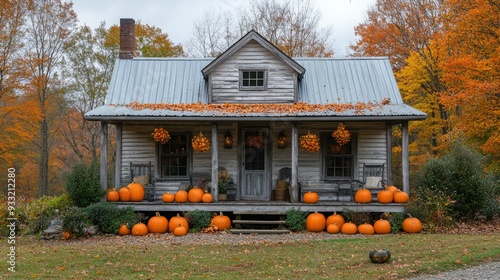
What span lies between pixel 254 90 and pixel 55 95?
17658 millimetres

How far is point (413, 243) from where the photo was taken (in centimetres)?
1242

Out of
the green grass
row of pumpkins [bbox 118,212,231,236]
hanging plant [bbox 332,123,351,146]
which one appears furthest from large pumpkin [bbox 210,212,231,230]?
hanging plant [bbox 332,123,351,146]

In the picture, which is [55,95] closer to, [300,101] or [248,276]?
[300,101]

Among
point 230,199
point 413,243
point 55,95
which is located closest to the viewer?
point 413,243

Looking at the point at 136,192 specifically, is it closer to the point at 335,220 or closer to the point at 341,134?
the point at 335,220

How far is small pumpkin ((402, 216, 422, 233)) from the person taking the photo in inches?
573

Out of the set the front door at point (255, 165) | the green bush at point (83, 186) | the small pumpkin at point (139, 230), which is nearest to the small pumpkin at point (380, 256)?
the small pumpkin at point (139, 230)

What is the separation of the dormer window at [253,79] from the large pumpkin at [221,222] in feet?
14.4

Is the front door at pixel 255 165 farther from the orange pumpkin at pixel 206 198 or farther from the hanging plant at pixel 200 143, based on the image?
the orange pumpkin at pixel 206 198

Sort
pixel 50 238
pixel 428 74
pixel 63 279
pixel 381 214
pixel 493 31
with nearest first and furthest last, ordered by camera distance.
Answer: pixel 63 279 → pixel 50 238 → pixel 381 214 → pixel 493 31 → pixel 428 74

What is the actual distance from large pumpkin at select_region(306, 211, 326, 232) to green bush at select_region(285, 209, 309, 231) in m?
0.18

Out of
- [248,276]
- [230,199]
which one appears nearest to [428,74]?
[230,199]

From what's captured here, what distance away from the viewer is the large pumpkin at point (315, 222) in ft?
49.3

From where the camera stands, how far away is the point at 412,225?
14.6 metres
